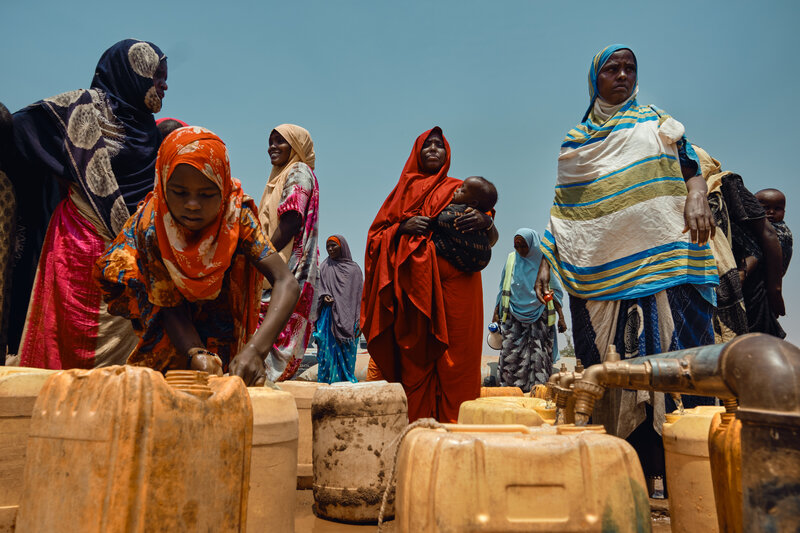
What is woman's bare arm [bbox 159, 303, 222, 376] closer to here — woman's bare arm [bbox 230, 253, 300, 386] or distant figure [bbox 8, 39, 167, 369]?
woman's bare arm [bbox 230, 253, 300, 386]

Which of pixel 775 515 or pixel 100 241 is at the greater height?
pixel 100 241

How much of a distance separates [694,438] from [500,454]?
98 centimetres

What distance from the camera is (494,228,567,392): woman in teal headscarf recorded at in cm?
836

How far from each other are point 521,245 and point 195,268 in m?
7.65

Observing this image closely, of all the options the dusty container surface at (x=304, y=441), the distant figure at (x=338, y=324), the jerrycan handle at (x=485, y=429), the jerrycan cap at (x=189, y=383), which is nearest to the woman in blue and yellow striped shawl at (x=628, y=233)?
the dusty container surface at (x=304, y=441)

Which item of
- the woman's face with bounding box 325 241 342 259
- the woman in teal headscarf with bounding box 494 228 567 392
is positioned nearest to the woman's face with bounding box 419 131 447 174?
the woman in teal headscarf with bounding box 494 228 567 392

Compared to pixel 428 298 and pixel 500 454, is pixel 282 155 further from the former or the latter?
pixel 500 454

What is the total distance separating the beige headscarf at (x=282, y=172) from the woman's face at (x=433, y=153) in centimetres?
106

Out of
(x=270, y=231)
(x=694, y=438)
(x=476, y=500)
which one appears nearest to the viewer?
(x=476, y=500)

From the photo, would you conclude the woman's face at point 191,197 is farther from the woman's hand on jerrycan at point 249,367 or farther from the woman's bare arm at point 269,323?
the woman's hand on jerrycan at point 249,367

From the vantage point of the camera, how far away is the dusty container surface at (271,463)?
69.5 inches

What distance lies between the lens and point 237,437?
1.52m

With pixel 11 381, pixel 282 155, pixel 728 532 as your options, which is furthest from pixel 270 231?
pixel 728 532

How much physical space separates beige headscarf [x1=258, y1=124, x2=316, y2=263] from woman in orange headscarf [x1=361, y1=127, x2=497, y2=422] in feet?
2.92
